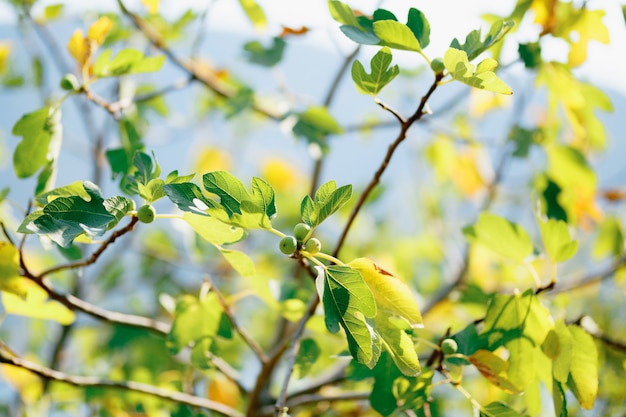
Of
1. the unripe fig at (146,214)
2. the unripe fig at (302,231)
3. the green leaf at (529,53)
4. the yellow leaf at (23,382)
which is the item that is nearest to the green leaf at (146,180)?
the unripe fig at (146,214)

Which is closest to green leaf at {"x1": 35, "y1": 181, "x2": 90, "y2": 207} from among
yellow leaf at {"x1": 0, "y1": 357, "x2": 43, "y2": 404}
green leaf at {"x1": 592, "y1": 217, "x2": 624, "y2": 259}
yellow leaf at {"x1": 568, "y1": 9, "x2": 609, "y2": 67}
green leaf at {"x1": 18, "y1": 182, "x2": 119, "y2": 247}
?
green leaf at {"x1": 18, "y1": 182, "x2": 119, "y2": 247}

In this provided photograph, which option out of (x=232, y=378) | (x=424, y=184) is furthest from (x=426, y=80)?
(x=232, y=378)

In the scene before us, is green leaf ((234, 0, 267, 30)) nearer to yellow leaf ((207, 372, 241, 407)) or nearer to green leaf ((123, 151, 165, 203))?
green leaf ((123, 151, 165, 203))

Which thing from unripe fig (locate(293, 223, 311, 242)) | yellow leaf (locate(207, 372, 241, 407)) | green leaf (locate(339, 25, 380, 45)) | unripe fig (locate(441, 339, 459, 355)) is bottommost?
yellow leaf (locate(207, 372, 241, 407))

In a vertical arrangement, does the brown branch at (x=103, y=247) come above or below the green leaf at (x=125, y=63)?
below

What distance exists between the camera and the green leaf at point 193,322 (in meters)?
0.61

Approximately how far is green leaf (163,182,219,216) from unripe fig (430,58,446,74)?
201 millimetres

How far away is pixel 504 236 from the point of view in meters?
0.59

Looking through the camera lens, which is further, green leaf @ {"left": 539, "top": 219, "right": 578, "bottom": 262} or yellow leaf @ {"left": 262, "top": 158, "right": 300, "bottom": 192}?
yellow leaf @ {"left": 262, "top": 158, "right": 300, "bottom": 192}

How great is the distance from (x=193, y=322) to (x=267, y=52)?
0.53 meters

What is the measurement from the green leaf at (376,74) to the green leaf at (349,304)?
156mm

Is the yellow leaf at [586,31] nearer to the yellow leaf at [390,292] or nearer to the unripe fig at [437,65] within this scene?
the unripe fig at [437,65]

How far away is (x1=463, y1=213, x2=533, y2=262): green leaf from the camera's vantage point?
0.59 meters

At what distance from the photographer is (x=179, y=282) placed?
1929mm
